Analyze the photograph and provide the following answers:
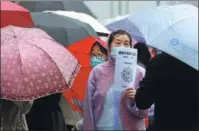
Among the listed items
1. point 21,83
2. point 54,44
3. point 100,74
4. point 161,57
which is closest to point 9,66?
point 21,83

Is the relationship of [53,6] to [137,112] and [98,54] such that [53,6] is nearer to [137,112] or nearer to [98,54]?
[98,54]

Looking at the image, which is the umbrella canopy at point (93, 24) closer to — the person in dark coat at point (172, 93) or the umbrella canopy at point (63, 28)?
the umbrella canopy at point (63, 28)

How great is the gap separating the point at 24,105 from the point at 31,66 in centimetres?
41

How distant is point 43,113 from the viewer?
16.3 feet

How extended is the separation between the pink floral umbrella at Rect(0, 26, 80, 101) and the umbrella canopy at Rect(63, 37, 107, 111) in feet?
4.39

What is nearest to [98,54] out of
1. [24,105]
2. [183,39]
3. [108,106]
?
[108,106]

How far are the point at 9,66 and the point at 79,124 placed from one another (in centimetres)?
103

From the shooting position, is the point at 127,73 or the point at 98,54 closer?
the point at 127,73

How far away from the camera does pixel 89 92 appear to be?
15.7 ft

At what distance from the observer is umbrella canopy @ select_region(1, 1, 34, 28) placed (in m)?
5.22

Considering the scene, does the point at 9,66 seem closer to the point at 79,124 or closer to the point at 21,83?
the point at 21,83

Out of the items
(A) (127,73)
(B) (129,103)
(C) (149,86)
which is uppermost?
(C) (149,86)

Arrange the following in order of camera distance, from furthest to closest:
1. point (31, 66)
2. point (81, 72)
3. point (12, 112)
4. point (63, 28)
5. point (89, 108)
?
point (63, 28) < point (81, 72) < point (89, 108) < point (12, 112) < point (31, 66)

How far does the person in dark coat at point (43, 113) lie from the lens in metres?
4.94
